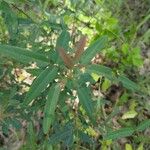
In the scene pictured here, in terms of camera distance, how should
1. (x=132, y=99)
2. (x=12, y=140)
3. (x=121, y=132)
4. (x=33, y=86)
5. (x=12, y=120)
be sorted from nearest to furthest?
(x=33, y=86)
(x=121, y=132)
(x=12, y=120)
(x=12, y=140)
(x=132, y=99)

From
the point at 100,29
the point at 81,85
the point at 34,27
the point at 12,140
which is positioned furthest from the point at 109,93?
the point at 81,85

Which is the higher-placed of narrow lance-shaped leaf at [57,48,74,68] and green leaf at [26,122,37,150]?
green leaf at [26,122,37,150]

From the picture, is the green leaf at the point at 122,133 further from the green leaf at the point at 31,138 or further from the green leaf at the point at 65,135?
the green leaf at the point at 31,138

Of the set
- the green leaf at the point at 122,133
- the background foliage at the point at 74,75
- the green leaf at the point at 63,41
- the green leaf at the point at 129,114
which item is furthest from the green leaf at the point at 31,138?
the green leaf at the point at 129,114

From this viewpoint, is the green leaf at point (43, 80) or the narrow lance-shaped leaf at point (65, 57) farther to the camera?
the green leaf at point (43, 80)

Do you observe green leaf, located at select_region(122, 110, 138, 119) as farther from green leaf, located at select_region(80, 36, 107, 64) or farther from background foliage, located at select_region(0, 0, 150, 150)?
green leaf, located at select_region(80, 36, 107, 64)

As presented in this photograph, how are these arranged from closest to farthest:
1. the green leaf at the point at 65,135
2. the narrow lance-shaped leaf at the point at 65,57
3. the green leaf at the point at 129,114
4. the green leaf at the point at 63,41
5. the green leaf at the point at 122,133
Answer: the narrow lance-shaped leaf at the point at 65,57, the green leaf at the point at 63,41, the green leaf at the point at 122,133, the green leaf at the point at 65,135, the green leaf at the point at 129,114

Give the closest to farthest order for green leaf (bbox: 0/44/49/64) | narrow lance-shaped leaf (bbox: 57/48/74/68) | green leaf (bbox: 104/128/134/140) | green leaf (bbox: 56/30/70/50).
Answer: narrow lance-shaped leaf (bbox: 57/48/74/68) → green leaf (bbox: 0/44/49/64) → green leaf (bbox: 56/30/70/50) → green leaf (bbox: 104/128/134/140)

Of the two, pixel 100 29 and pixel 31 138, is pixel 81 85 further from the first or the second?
pixel 100 29

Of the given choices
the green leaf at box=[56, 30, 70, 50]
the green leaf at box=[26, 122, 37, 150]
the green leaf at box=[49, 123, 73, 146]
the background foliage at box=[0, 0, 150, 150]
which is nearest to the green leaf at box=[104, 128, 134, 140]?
the background foliage at box=[0, 0, 150, 150]
